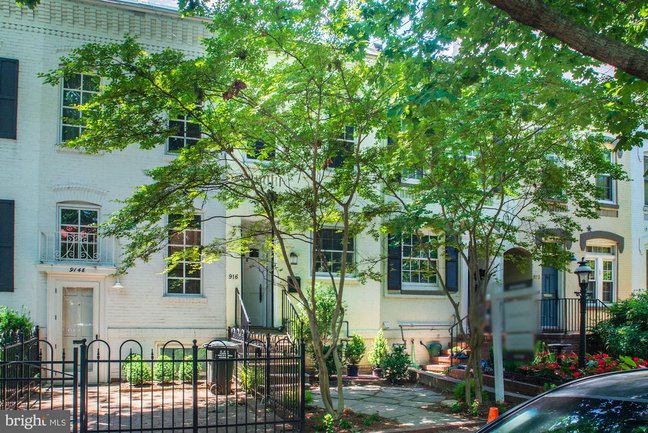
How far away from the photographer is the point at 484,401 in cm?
1262

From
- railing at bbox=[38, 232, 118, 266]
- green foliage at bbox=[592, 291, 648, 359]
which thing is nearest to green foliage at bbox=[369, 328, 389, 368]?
→ green foliage at bbox=[592, 291, 648, 359]

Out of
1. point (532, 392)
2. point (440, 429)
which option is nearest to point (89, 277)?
point (440, 429)

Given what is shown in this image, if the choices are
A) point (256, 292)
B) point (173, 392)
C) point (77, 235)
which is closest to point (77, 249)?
point (77, 235)

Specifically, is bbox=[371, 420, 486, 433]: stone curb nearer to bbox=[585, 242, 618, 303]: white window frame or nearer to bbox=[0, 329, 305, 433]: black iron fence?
bbox=[0, 329, 305, 433]: black iron fence

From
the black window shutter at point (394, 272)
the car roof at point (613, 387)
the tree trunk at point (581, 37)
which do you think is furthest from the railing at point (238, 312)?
the car roof at point (613, 387)

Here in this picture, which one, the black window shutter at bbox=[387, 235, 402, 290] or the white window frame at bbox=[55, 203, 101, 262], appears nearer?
the white window frame at bbox=[55, 203, 101, 262]

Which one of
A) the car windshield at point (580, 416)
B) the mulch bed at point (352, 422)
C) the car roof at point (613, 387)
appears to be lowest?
the mulch bed at point (352, 422)

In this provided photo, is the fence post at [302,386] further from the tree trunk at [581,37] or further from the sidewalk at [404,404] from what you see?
the tree trunk at [581,37]

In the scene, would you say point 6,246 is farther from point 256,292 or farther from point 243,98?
point 243,98

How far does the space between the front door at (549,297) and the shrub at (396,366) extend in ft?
16.1

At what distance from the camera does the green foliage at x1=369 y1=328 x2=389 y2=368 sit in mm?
16859

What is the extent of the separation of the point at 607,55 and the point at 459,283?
1399cm

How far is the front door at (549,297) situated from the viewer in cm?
1919

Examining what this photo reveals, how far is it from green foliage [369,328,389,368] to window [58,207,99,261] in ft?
23.7
